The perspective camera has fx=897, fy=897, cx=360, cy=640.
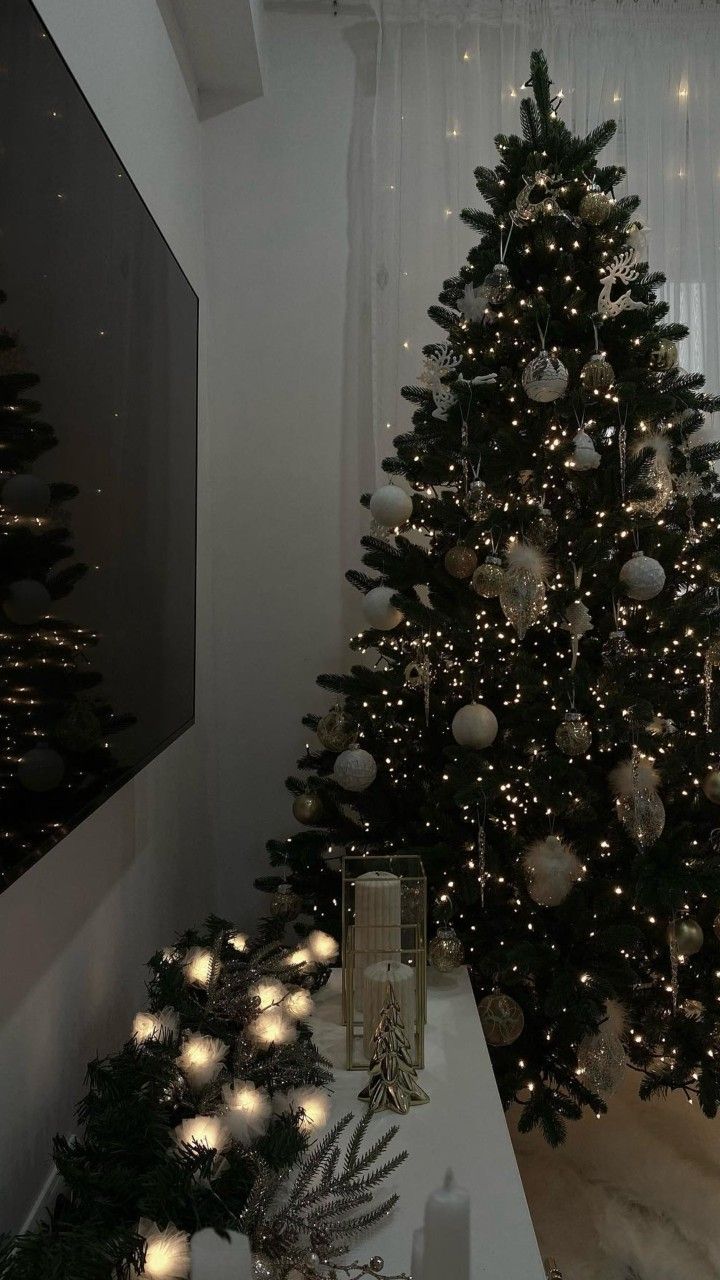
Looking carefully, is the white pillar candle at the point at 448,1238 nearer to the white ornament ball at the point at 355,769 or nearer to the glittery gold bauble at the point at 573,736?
the glittery gold bauble at the point at 573,736

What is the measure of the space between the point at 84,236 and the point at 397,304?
1.81 m

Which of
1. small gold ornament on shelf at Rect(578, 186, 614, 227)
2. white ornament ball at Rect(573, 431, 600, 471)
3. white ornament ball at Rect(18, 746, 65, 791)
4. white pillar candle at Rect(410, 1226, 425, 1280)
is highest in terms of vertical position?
small gold ornament on shelf at Rect(578, 186, 614, 227)

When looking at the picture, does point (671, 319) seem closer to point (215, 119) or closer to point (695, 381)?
point (695, 381)

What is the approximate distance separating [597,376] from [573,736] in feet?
2.49

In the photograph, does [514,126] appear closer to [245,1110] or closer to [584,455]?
[584,455]

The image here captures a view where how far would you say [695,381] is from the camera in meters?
2.05

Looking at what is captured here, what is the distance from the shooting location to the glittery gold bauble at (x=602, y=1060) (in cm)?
181

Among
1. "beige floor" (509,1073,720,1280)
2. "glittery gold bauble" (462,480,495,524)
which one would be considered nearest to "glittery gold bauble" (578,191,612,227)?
"glittery gold bauble" (462,480,495,524)

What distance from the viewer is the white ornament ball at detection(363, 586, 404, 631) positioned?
2086 millimetres

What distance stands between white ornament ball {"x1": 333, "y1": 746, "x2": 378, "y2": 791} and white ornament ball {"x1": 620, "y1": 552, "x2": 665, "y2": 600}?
69cm

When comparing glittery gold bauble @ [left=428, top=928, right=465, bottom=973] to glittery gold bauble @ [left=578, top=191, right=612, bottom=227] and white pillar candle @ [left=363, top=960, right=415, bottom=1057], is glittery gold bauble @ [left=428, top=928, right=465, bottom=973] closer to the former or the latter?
white pillar candle @ [left=363, top=960, right=415, bottom=1057]

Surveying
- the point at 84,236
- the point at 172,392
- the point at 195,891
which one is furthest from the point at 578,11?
the point at 195,891

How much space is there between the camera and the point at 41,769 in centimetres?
94

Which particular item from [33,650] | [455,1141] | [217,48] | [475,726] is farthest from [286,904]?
[217,48]
